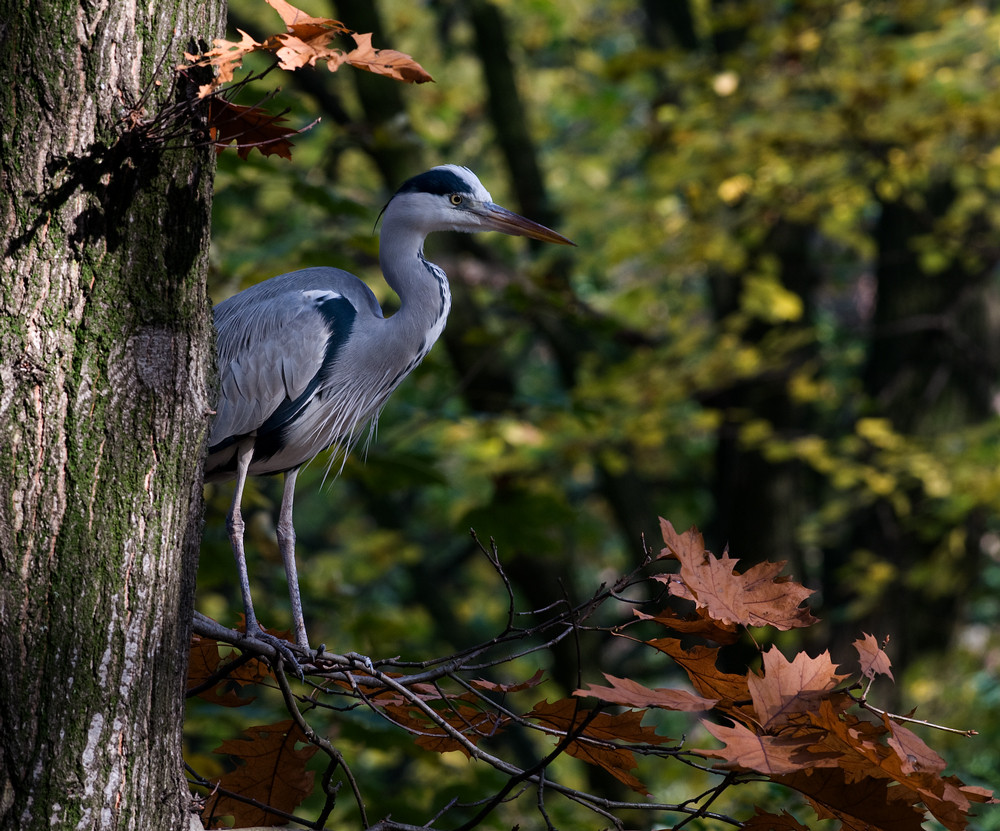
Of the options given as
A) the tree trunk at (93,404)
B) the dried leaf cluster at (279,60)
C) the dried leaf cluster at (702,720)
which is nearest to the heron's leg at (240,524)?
the dried leaf cluster at (702,720)

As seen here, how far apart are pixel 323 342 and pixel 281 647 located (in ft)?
2.67

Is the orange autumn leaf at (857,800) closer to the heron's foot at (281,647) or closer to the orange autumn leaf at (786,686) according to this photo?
the orange autumn leaf at (786,686)

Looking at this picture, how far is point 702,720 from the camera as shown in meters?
1.03

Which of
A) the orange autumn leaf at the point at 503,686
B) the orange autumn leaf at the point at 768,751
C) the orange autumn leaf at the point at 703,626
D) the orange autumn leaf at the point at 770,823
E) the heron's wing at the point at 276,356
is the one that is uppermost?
the heron's wing at the point at 276,356

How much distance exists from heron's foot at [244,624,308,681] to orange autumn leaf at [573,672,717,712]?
494 mm

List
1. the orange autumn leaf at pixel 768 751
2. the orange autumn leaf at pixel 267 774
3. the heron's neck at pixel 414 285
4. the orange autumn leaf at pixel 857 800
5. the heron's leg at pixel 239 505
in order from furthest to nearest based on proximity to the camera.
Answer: the heron's neck at pixel 414 285 < the heron's leg at pixel 239 505 < the orange autumn leaf at pixel 267 774 < the orange autumn leaf at pixel 857 800 < the orange autumn leaf at pixel 768 751

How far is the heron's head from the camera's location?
7.46 ft

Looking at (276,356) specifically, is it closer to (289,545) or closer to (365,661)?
(289,545)

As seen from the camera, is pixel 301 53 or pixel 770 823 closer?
pixel 301 53

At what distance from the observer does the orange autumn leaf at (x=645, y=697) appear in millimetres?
1124

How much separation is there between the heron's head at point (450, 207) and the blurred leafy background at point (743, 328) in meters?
1.17

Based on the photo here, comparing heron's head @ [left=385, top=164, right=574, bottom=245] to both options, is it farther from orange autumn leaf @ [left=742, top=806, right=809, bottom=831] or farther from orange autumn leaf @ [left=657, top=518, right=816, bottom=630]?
orange autumn leaf @ [left=742, top=806, right=809, bottom=831]

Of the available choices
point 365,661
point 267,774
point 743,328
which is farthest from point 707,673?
point 743,328

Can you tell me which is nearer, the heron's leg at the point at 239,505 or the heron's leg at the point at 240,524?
the heron's leg at the point at 240,524
